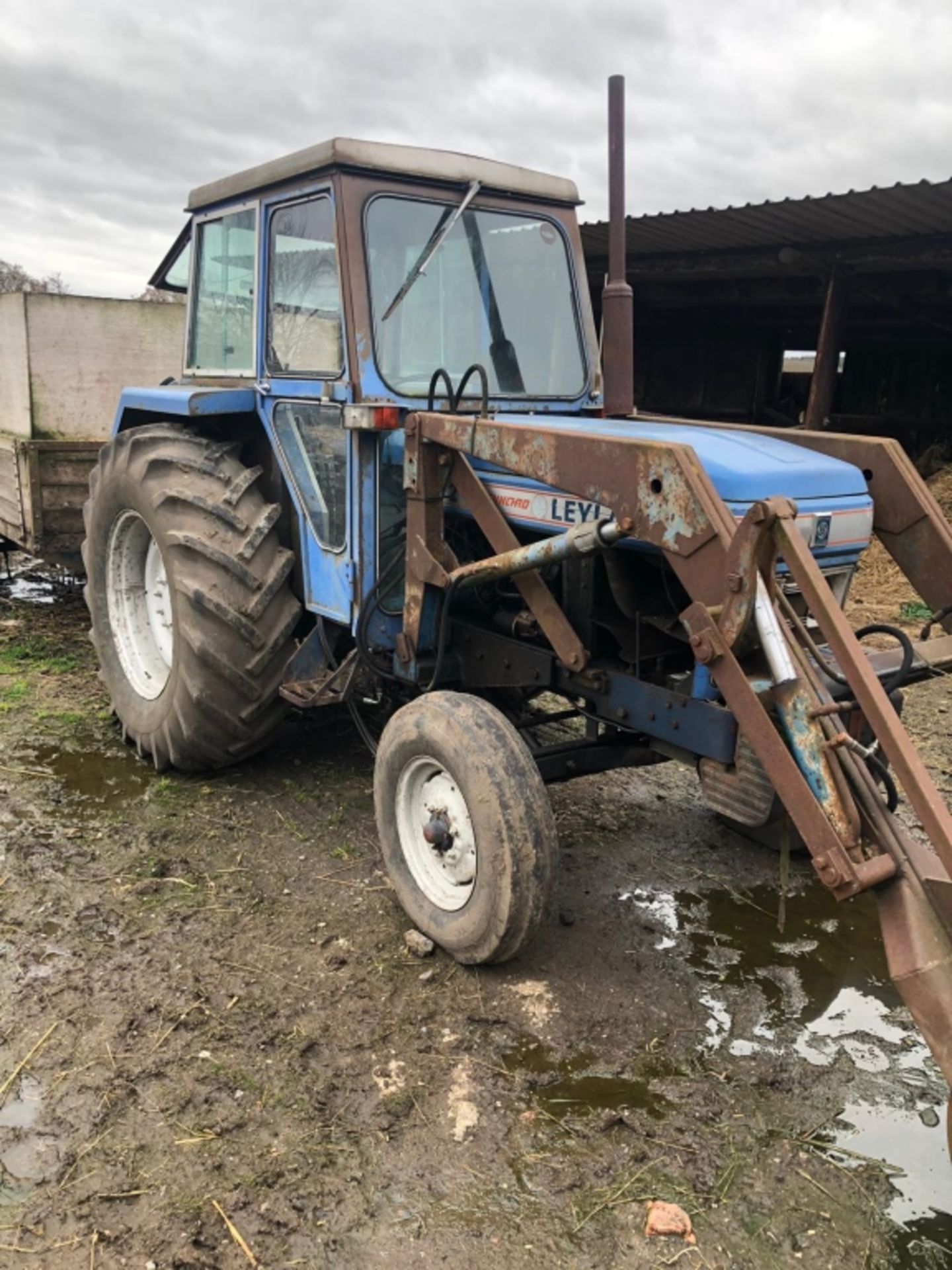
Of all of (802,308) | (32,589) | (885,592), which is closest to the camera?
(32,589)

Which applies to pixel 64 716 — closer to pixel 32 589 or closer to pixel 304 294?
pixel 304 294

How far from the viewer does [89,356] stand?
5953mm

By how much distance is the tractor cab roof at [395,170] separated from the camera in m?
3.36

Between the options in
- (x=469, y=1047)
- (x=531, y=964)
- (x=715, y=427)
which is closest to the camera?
(x=469, y=1047)

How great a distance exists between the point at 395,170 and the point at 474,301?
517mm

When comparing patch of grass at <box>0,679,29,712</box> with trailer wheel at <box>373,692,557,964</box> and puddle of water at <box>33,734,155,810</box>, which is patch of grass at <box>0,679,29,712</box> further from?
trailer wheel at <box>373,692,557,964</box>

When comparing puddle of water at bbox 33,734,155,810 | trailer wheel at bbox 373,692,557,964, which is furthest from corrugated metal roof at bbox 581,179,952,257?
puddle of water at bbox 33,734,155,810

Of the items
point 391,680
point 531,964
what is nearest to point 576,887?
point 531,964

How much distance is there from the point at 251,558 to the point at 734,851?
6.93 ft

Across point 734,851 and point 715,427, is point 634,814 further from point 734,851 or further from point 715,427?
point 715,427

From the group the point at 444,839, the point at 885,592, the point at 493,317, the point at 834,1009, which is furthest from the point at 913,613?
the point at 444,839

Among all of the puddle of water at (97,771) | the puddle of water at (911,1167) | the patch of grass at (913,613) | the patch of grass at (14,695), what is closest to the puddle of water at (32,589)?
the patch of grass at (14,695)

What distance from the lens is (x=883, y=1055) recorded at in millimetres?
2678

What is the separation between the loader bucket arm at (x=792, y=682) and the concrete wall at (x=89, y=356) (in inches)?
152
